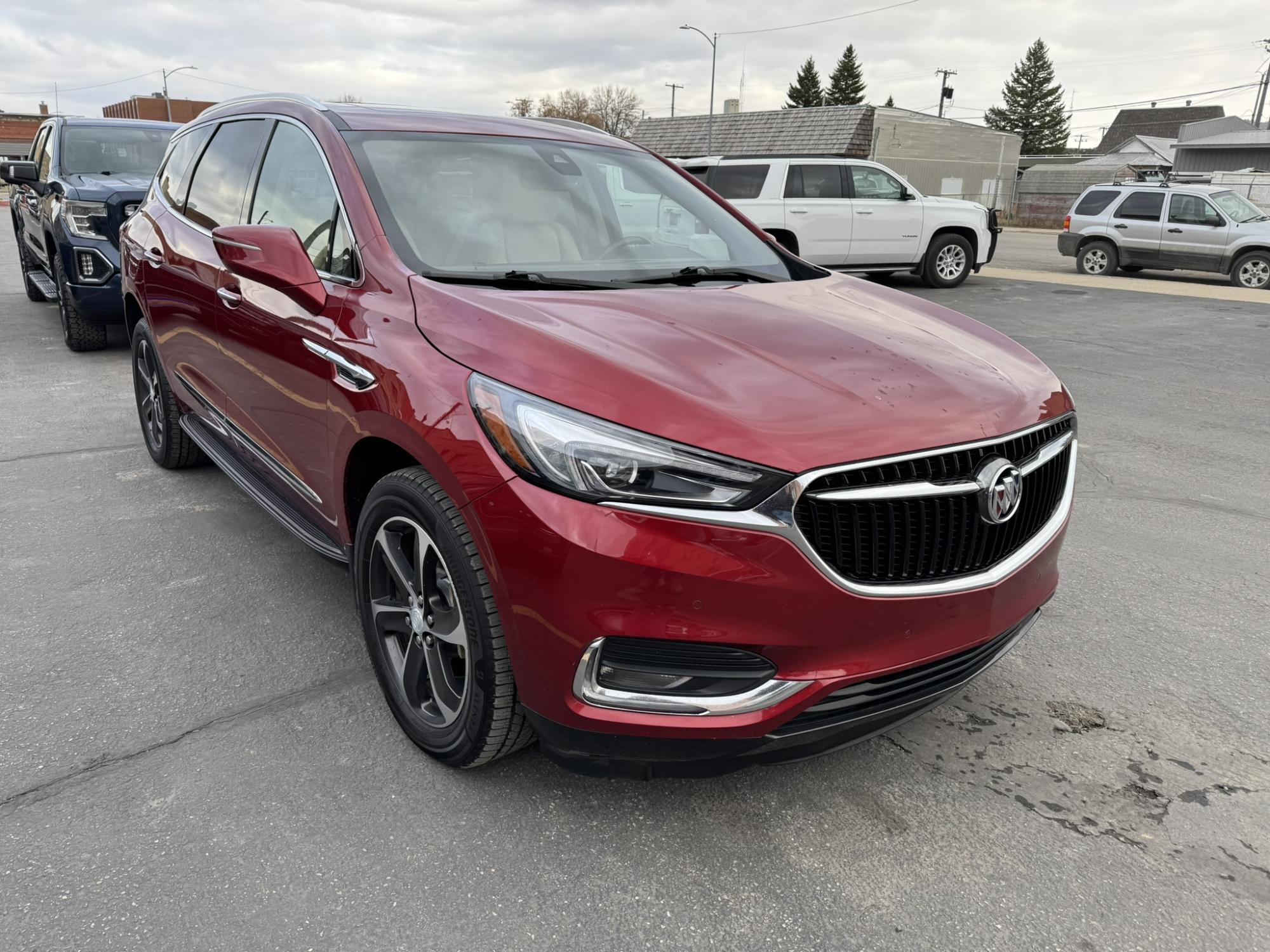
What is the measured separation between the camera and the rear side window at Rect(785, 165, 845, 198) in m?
13.8

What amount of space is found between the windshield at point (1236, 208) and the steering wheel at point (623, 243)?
16.3 metres

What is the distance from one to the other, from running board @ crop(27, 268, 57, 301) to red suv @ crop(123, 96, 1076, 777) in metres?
6.84

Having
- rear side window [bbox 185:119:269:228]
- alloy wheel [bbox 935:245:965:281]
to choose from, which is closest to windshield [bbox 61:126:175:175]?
rear side window [bbox 185:119:269:228]

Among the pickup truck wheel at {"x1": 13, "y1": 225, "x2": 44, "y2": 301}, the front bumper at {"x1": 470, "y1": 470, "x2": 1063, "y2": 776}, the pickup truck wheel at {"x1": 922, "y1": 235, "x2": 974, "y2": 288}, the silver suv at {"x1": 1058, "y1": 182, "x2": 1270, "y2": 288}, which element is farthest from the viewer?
the silver suv at {"x1": 1058, "y1": 182, "x2": 1270, "y2": 288}

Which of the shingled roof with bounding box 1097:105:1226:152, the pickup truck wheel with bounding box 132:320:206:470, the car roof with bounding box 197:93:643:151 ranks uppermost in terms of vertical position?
the shingled roof with bounding box 1097:105:1226:152

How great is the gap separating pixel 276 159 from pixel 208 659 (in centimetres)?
183

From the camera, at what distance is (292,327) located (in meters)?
2.98

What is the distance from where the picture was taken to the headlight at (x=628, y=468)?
6.44ft

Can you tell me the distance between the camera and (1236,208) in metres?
16.0

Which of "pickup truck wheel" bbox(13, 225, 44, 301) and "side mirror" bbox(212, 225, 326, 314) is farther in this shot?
"pickup truck wheel" bbox(13, 225, 44, 301)

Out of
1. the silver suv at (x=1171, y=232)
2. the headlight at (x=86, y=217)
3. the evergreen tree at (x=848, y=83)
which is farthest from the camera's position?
the evergreen tree at (x=848, y=83)

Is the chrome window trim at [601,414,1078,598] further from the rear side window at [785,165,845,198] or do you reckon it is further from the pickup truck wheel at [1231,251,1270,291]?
the pickup truck wheel at [1231,251,1270,291]

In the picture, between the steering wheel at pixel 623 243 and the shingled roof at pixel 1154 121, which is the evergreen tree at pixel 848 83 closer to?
the shingled roof at pixel 1154 121

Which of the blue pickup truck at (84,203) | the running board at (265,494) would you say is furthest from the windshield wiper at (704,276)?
the blue pickup truck at (84,203)
